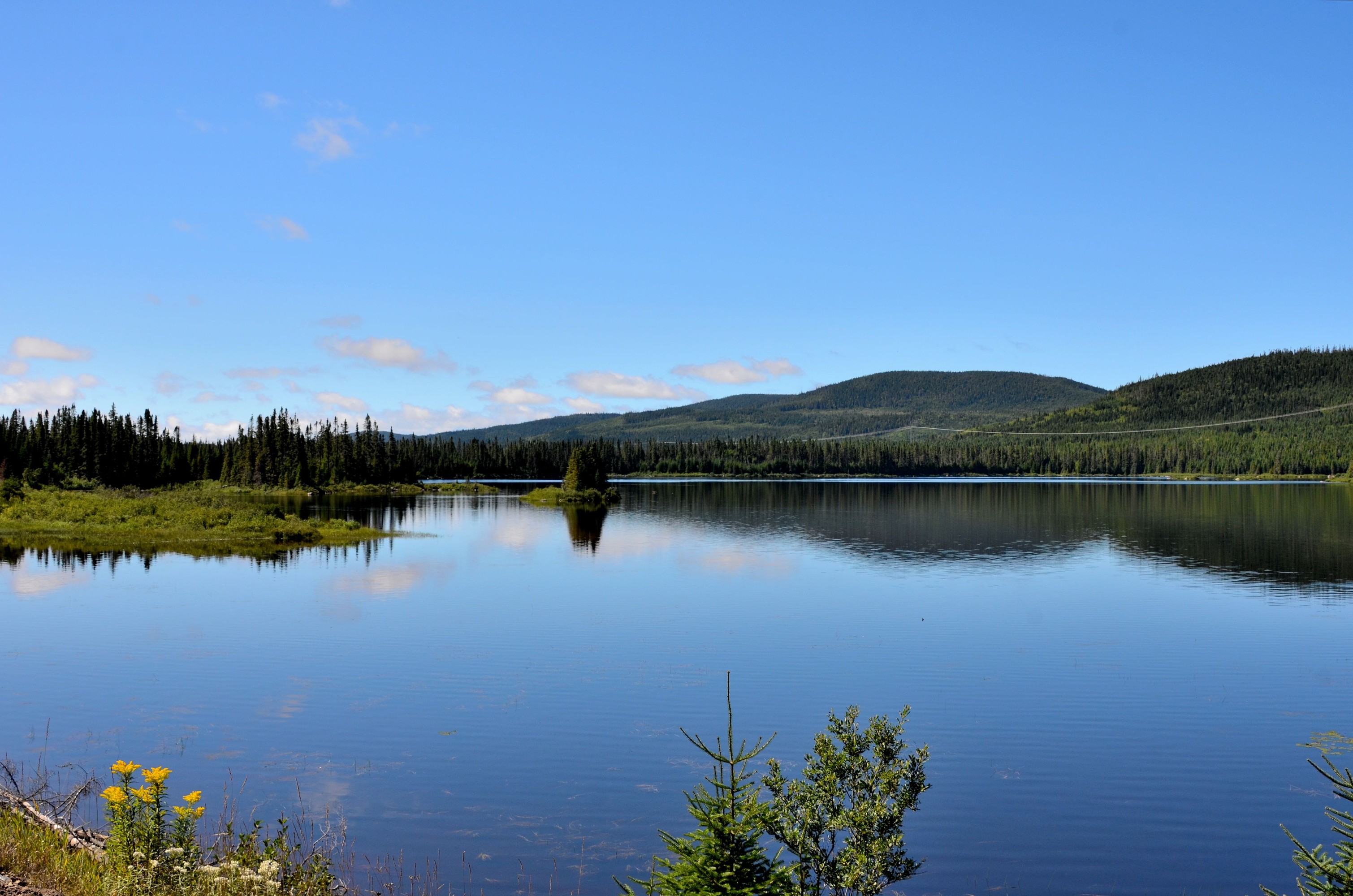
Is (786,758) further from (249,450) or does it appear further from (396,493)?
(249,450)

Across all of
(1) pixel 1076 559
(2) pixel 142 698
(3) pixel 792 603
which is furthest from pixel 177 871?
(1) pixel 1076 559

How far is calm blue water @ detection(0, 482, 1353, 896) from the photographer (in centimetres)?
1691

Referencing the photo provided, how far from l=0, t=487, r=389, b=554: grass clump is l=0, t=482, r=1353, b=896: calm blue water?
781 cm

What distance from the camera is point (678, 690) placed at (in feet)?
87.8

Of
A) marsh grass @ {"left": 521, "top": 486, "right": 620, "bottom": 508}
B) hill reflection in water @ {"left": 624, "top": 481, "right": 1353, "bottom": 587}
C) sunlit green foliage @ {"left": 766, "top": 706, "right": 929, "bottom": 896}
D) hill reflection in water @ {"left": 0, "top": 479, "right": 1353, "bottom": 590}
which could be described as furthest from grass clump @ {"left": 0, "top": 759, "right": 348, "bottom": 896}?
marsh grass @ {"left": 521, "top": 486, "right": 620, "bottom": 508}

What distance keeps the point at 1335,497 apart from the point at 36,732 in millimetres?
164239

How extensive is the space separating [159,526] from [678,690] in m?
58.8

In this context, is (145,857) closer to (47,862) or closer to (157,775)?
(157,775)

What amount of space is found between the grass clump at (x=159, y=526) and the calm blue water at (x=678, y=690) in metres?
7.81

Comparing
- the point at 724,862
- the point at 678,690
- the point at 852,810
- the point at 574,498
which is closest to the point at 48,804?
the point at 724,862

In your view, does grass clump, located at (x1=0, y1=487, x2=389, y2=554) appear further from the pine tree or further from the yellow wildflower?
the pine tree

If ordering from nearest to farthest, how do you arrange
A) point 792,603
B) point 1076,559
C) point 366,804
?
point 366,804
point 792,603
point 1076,559

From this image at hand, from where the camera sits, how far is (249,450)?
17312 cm

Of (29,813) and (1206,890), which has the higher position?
(29,813)
